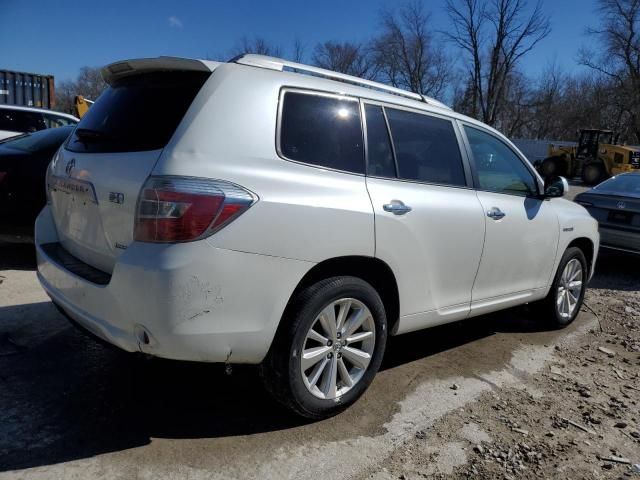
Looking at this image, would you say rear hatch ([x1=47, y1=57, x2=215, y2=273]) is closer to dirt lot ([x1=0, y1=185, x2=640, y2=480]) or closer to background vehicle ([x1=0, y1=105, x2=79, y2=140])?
dirt lot ([x1=0, y1=185, x2=640, y2=480])

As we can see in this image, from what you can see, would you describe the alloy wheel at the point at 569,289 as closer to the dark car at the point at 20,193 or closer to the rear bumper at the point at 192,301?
the rear bumper at the point at 192,301

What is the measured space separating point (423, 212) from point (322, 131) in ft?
2.70

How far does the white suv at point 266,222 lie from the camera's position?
2396 mm

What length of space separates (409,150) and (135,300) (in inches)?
75.8

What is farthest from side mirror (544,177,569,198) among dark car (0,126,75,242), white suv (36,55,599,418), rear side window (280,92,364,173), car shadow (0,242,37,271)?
car shadow (0,242,37,271)

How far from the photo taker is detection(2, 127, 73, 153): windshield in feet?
18.7

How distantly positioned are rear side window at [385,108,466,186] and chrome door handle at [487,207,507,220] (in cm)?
29

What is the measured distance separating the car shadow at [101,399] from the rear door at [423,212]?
720 millimetres

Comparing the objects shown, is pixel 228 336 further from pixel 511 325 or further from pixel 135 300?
pixel 511 325

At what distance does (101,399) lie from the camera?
3053 millimetres

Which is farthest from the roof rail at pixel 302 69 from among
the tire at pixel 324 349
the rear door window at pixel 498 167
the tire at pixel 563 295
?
the tire at pixel 563 295

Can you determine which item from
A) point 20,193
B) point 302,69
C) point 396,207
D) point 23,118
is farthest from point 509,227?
point 23,118

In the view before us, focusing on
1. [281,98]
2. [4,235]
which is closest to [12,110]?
[4,235]

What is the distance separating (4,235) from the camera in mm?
5375
